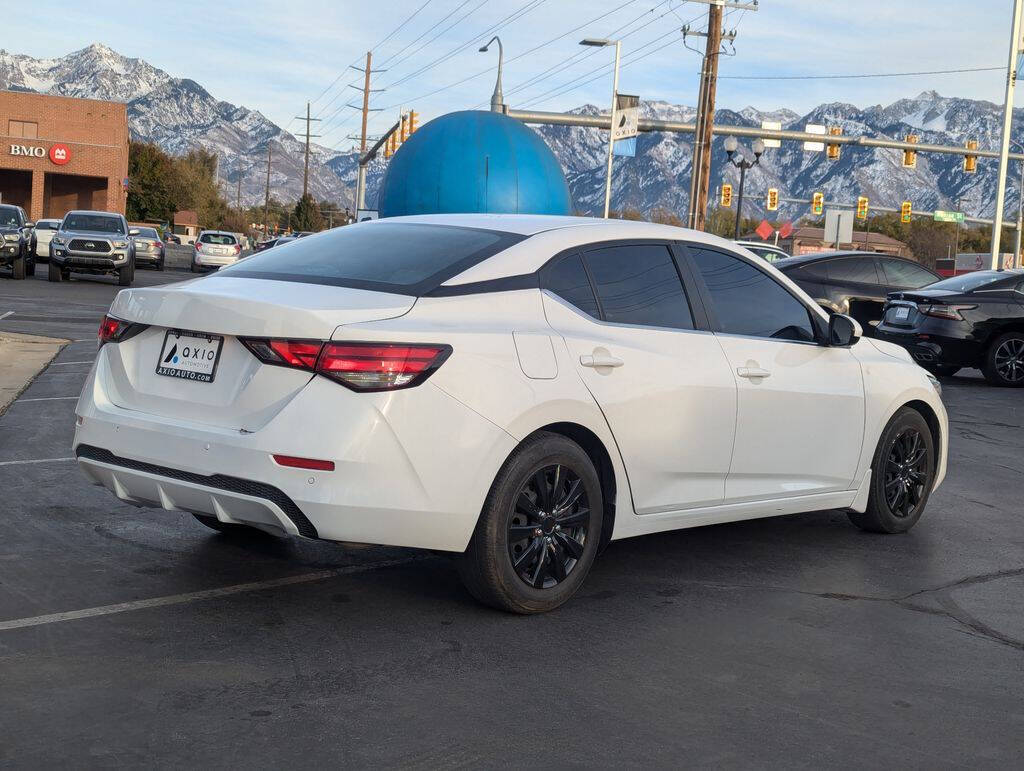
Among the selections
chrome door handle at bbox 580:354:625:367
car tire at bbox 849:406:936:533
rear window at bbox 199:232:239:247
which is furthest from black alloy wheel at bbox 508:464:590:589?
rear window at bbox 199:232:239:247

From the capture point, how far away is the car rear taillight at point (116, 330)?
5.07 meters

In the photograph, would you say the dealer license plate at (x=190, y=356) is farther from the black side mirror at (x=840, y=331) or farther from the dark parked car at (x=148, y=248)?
the dark parked car at (x=148, y=248)

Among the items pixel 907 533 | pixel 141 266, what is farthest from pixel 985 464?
pixel 141 266

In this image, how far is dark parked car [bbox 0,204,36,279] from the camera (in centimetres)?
2984

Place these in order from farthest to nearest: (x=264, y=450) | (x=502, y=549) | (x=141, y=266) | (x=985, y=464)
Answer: (x=141, y=266) < (x=985, y=464) < (x=502, y=549) < (x=264, y=450)

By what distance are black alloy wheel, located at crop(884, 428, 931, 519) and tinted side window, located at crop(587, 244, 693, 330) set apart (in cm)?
186

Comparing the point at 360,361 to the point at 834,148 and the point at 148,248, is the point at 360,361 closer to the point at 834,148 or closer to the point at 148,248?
the point at 834,148

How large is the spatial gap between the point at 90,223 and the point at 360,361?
29350mm

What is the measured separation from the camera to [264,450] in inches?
175

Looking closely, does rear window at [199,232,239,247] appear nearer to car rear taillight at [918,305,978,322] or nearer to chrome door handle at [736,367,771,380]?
car rear taillight at [918,305,978,322]

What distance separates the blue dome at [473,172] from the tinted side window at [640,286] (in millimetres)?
12283

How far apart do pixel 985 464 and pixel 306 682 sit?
7.19m

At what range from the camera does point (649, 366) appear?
17.6 ft

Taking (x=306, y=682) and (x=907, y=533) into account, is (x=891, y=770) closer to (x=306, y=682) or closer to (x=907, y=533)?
(x=306, y=682)
